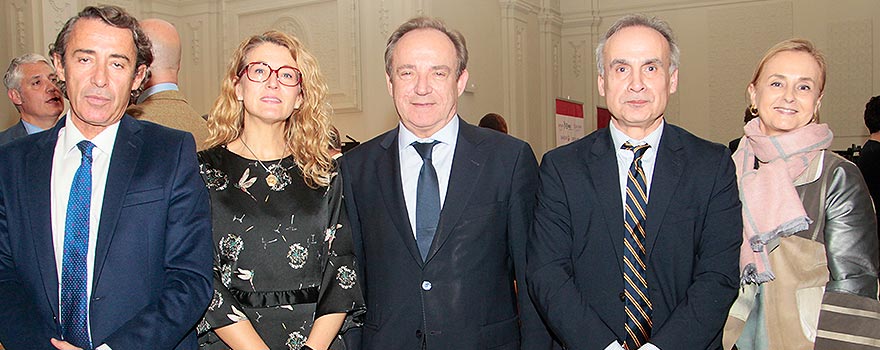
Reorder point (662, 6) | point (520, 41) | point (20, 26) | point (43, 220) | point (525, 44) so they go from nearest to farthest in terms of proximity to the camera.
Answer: point (43, 220)
point (20, 26)
point (520, 41)
point (525, 44)
point (662, 6)

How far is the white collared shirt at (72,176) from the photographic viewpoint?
1.89m

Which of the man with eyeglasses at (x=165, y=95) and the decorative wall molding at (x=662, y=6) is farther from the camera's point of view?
the decorative wall molding at (x=662, y=6)

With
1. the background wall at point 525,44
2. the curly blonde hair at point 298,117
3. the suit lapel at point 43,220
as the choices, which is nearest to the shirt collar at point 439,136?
the curly blonde hair at point 298,117

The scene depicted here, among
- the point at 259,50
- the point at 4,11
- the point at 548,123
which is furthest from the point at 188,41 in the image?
the point at 259,50

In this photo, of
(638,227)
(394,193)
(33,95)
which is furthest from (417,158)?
(33,95)

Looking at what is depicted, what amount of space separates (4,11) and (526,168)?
21.8ft

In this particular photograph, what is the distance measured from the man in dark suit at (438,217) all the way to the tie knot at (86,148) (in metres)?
0.78

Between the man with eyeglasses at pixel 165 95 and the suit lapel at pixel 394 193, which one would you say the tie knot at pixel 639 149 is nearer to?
the suit lapel at pixel 394 193

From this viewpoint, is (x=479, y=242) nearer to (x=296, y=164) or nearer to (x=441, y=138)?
(x=441, y=138)

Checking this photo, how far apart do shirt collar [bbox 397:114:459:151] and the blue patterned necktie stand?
582 millimetres

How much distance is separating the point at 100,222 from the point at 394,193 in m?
0.84

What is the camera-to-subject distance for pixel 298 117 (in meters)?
2.38

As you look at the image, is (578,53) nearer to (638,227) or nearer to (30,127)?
(30,127)

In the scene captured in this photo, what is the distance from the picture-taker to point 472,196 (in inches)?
89.4
